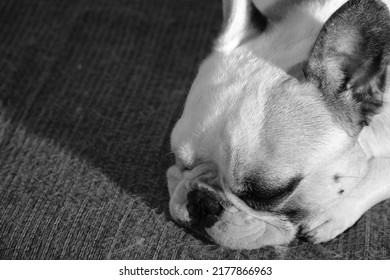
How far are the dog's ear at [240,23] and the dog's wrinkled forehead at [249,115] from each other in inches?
6.2

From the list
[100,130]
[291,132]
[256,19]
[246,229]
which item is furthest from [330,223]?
[100,130]

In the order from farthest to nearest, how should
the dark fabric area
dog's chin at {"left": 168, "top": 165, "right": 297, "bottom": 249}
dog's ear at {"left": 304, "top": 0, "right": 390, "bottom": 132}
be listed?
the dark fabric area
dog's chin at {"left": 168, "top": 165, "right": 297, "bottom": 249}
dog's ear at {"left": 304, "top": 0, "right": 390, "bottom": 132}

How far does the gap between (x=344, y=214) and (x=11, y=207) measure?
3.58 feet

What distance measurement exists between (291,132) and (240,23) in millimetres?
489

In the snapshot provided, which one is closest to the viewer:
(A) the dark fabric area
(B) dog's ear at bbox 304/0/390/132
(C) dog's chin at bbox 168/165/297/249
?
(B) dog's ear at bbox 304/0/390/132

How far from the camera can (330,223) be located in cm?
187

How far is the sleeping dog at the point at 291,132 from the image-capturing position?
65.6 inches

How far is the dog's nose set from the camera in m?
1.82

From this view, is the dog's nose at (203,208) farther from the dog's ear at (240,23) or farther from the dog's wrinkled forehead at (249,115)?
the dog's ear at (240,23)

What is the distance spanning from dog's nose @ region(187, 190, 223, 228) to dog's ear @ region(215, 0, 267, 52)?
48 centimetres

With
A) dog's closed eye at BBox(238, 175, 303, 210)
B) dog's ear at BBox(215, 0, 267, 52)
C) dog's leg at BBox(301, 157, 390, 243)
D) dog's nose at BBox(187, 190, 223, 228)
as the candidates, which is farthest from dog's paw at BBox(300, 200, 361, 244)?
dog's ear at BBox(215, 0, 267, 52)

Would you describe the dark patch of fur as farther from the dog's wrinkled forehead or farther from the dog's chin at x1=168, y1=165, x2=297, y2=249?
the dog's chin at x1=168, y1=165, x2=297, y2=249

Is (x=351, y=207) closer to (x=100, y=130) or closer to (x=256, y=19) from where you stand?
(x=256, y=19)
